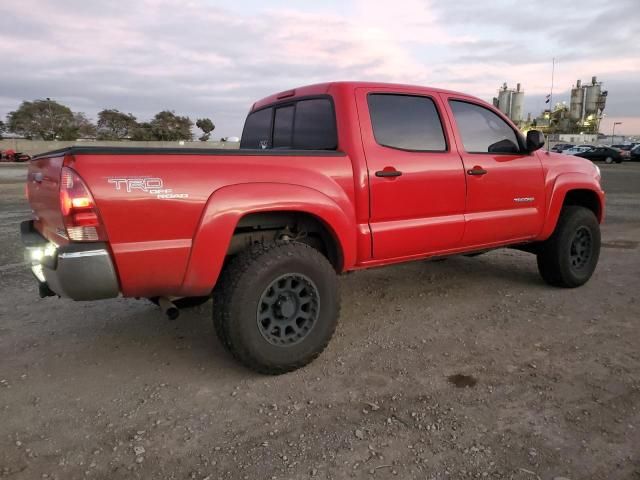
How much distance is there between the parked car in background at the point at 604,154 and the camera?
35.6 m

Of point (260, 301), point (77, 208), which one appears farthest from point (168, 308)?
point (77, 208)

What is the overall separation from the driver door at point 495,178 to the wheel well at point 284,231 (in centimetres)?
129

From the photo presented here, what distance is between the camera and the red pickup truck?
8.52 feet

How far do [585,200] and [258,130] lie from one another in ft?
11.7

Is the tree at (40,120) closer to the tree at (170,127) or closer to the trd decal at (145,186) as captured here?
the tree at (170,127)

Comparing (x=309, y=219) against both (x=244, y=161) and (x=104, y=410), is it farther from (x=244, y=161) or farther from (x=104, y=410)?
(x=104, y=410)

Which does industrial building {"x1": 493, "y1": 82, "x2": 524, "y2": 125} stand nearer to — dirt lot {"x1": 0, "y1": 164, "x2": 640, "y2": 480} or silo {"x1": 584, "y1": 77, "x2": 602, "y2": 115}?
silo {"x1": 584, "y1": 77, "x2": 602, "y2": 115}

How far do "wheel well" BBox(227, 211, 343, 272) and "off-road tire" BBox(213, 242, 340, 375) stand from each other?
170mm

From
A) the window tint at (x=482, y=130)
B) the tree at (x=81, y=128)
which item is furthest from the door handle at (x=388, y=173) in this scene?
the tree at (x=81, y=128)

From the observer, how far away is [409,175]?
3.65 meters

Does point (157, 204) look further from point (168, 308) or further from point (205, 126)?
point (205, 126)

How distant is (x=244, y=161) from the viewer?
2949mm

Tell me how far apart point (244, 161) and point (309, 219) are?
687 millimetres

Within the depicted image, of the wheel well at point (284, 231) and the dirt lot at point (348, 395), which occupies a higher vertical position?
the wheel well at point (284, 231)
